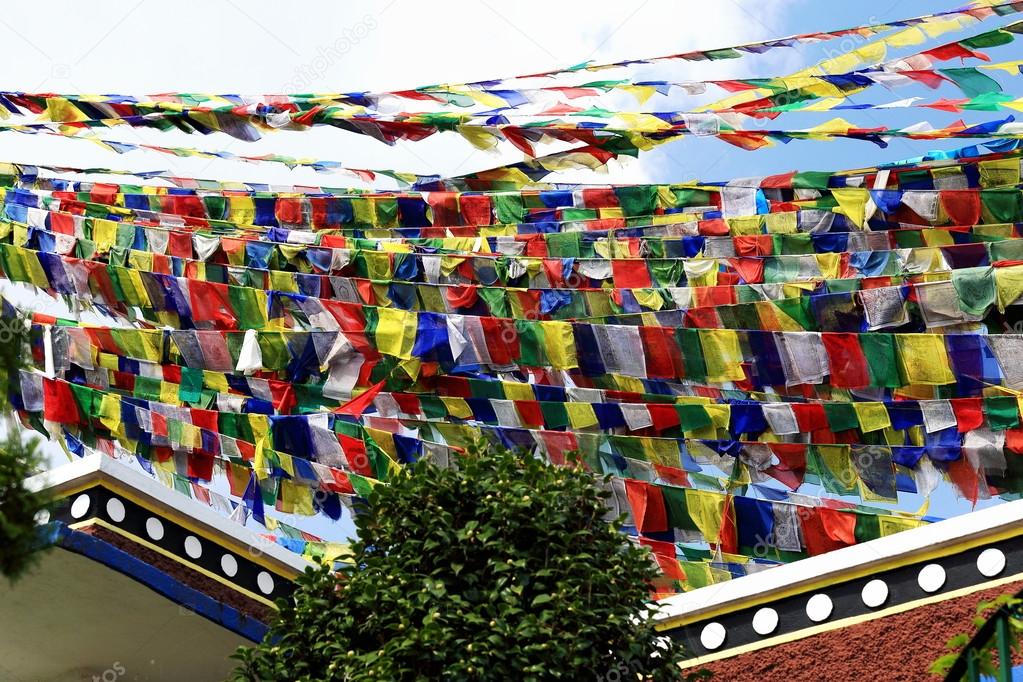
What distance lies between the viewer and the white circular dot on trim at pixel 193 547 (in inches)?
406

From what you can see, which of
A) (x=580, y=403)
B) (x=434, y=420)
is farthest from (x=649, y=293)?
(x=434, y=420)

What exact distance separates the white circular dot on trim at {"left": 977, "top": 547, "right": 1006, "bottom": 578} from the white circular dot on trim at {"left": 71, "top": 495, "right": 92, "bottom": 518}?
5928 mm

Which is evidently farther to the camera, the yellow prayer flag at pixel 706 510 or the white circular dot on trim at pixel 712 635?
the yellow prayer flag at pixel 706 510

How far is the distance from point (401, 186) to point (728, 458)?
19.9 ft

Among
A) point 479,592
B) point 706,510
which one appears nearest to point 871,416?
point 706,510

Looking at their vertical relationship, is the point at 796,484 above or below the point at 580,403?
below

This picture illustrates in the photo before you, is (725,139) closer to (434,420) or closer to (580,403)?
(580,403)

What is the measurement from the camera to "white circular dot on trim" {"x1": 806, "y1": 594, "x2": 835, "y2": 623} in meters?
9.10

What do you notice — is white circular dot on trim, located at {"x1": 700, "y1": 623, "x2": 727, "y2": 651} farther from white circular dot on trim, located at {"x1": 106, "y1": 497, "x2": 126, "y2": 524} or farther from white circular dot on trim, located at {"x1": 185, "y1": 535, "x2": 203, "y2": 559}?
white circular dot on trim, located at {"x1": 106, "y1": 497, "x2": 126, "y2": 524}

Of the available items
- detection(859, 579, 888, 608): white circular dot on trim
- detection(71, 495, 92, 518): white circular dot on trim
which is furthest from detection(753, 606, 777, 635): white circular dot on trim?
detection(71, 495, 92, 518): white circular dot on trim

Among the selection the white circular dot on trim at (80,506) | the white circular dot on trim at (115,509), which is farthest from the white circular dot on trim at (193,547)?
the white circular dot on trim at (80,506)

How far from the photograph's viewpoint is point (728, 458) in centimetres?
1177

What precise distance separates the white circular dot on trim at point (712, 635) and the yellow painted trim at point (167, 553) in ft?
10.8

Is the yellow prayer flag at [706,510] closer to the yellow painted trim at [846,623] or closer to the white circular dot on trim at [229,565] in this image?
the yellow painted trim at [846,623]
